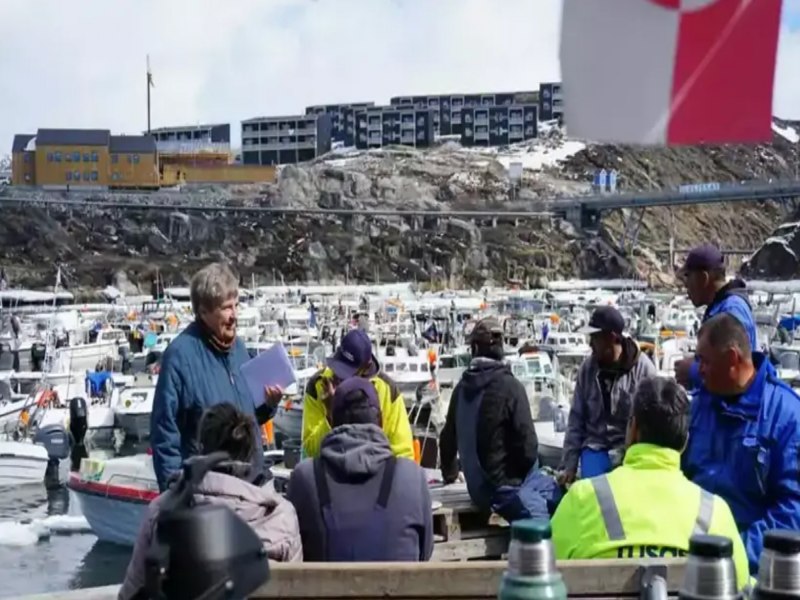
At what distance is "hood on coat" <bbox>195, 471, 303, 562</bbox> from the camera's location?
3.67 metres

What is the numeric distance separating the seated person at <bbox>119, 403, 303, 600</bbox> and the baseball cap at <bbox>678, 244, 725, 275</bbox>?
7.21 ft

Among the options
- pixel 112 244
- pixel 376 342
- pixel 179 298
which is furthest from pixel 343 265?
pixel 376 342

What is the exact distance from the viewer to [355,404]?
15.1 feet

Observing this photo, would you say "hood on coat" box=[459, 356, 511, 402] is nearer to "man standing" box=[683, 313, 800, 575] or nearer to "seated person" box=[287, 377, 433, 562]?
"seated person" box=[287, 377, 433, 562]

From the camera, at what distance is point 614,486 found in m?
3.38

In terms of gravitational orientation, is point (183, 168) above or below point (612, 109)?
above

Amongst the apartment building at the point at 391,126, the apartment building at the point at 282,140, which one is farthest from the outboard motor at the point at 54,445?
the apartment building at the point at 391,126

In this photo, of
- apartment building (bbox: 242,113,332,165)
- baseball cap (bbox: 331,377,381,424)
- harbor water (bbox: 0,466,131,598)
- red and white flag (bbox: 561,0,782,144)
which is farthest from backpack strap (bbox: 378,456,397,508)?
apartment building (bbox: 242,113,332,165)

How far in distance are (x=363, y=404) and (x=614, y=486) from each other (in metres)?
1.41

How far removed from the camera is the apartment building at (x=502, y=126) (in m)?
157

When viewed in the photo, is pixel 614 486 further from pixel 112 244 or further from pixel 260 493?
pixel 112 244

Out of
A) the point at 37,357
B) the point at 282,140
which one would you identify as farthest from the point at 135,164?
the point at 37,357

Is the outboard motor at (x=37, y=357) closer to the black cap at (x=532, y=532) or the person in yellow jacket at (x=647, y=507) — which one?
the person in yellow jacket at (x=647, y=507)

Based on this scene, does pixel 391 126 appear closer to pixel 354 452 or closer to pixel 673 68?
pixel 354 452
